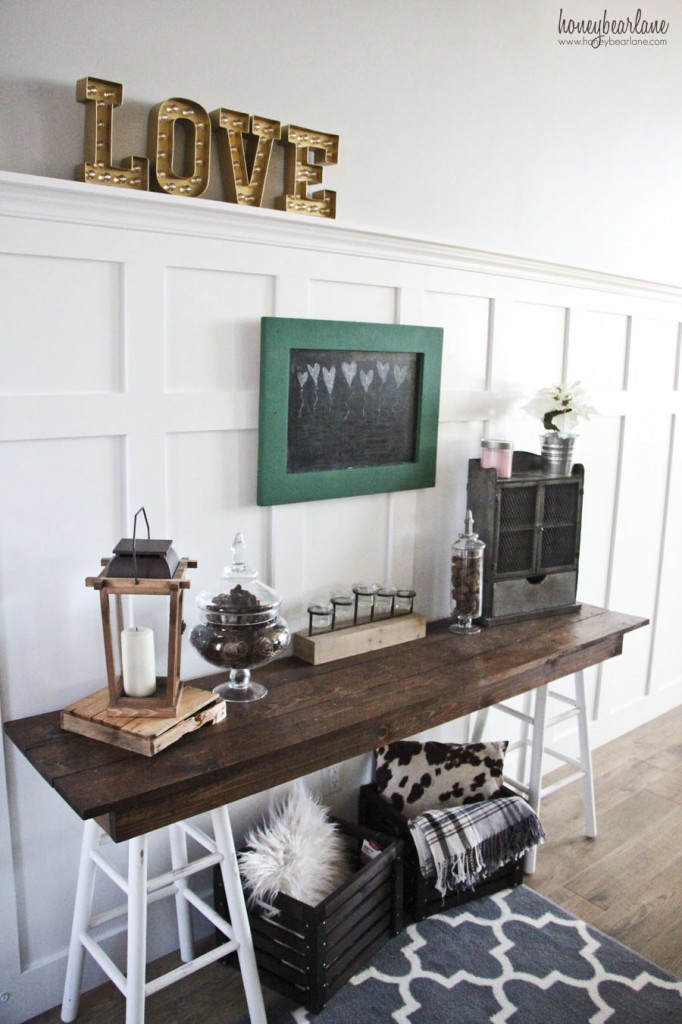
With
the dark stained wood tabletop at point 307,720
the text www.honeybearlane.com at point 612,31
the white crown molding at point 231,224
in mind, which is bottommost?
the dark stained wood tabletop at point 307,720

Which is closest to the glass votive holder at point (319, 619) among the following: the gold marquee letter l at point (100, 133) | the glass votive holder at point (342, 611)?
the glass votive holder at point (342, 611)

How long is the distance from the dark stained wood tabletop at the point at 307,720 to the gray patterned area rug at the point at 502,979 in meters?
0.66

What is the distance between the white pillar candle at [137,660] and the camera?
1784mm

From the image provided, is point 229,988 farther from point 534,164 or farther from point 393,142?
point 534,164

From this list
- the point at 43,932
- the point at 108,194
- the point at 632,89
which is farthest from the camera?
the point at 632,89

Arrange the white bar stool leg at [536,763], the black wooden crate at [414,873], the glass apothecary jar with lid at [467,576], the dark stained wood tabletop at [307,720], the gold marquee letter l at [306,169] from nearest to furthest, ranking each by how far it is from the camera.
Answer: the dark stained wood tabletop at [307,720], the gold marquee letter l at [306,169], the black wooden crate at [414,873], the glass apothecary jar with lid at [467,576], the white bar stool leg at [536,763]

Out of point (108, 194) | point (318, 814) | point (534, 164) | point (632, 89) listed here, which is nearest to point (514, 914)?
point (318, 814)

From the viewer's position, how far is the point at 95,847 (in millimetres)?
1896

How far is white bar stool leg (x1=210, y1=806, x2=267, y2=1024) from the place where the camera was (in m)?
1.88

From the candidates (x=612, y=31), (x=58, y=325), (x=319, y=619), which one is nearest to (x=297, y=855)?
(x=319, y=619)

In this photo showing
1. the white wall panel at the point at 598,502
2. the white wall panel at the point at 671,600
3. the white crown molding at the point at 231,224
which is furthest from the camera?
the white wall panel at the point at 671,600

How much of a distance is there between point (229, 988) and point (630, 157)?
2.98m

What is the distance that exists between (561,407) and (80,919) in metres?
1.93

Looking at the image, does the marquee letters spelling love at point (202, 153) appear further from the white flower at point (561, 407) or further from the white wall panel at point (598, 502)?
the white wall panel at point (598, 502)
